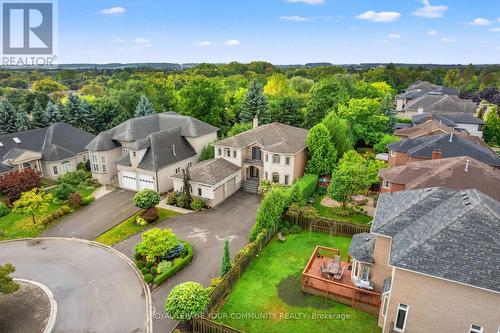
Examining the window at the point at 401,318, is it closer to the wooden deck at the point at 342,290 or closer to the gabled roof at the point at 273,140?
the wooden deck at the point at 342,290

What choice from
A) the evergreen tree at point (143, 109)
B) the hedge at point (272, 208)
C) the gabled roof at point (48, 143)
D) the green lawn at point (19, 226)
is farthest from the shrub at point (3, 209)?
the evergreen tree at point (143, 109)

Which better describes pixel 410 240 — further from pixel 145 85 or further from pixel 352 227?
pixel 145 85

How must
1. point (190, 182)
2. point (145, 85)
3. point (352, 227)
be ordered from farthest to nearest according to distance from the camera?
point (145, 85), point (190, 182), point (352, 227)

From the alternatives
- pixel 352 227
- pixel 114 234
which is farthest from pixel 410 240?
pixel 114 234

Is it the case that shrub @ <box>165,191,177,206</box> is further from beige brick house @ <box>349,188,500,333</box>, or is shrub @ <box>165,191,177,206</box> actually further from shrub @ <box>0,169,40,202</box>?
beige brick house @ <box>349,188,500,333</box>

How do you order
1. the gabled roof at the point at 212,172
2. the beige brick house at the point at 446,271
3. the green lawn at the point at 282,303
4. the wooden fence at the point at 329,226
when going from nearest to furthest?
the beige brick house at the point at 446,271 < the green lawn at the point at 282,303 < the wooden fence at the point at 329,226 < the gabled roof at the point at 212,172

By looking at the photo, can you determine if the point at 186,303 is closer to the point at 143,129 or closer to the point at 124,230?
the point at 124,230

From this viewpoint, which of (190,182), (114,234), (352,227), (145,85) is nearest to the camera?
(352,227)

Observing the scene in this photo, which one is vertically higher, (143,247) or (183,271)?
(143,247)
